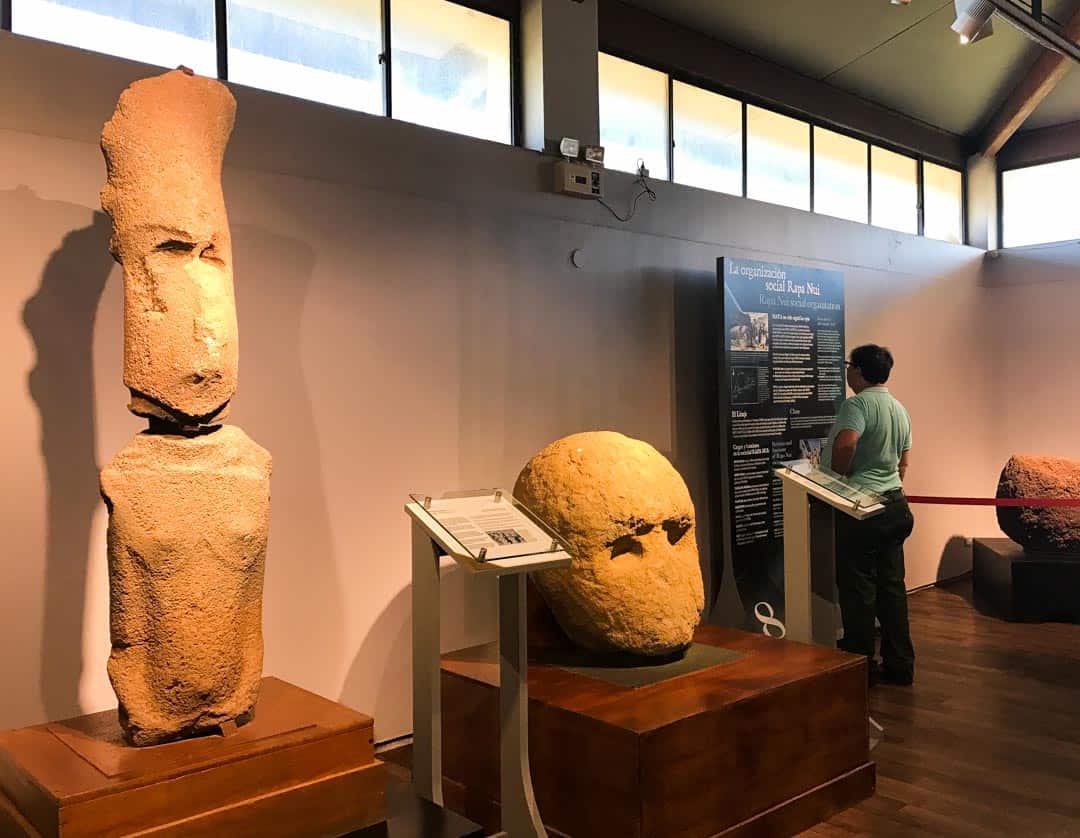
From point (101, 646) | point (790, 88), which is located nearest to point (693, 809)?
point (101, 646)

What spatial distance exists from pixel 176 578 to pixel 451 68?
285cm

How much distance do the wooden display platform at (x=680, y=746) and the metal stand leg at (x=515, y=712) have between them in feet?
0.69

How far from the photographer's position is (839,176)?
6.61 meters

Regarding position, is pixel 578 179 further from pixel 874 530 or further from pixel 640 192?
pixel 874 530

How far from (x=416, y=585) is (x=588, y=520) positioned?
27.4 inches

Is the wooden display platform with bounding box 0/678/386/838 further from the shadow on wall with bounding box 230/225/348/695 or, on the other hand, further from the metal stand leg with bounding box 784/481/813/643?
the metal stand leg with bounding box 784/481/813/643

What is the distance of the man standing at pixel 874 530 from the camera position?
452cm

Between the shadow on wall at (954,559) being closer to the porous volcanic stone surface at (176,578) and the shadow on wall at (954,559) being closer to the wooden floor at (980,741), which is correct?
the wooden floor at (980,741)

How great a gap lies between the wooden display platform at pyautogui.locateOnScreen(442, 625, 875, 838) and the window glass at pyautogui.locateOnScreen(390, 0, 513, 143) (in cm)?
235

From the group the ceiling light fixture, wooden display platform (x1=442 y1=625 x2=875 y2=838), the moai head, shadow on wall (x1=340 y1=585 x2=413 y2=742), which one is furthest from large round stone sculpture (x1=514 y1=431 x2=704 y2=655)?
the ceiling light fixture

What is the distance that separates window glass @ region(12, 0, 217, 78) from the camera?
317 centimetres

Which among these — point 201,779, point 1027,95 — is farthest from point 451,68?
point 1027,95

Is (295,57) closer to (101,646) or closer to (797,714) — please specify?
(101,646)

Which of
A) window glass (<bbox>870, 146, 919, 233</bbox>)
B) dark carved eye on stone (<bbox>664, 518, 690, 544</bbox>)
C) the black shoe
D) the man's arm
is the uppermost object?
window glass (<bbox>870, 146, 919, 233</bbox>)
